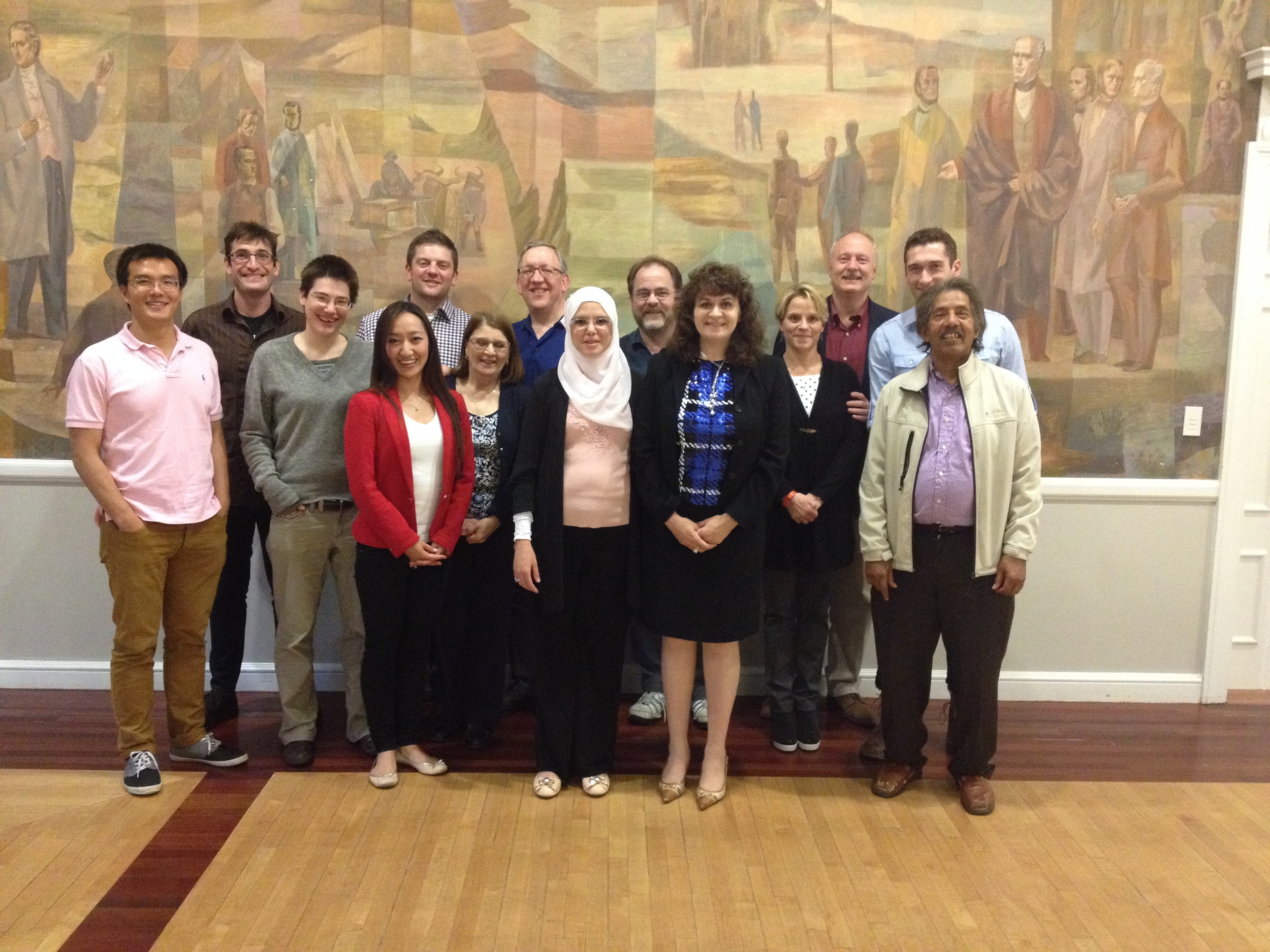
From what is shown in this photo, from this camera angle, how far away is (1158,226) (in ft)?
14.1

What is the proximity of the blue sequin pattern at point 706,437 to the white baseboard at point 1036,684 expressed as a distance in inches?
57.5

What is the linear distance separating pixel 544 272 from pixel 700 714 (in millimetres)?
1794

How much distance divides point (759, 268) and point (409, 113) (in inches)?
63.0

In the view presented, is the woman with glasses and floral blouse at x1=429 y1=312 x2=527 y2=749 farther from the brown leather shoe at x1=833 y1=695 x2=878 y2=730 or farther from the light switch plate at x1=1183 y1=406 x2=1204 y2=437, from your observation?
the light switch plate at x1=1183 y1=406 x2=1204 y2=437

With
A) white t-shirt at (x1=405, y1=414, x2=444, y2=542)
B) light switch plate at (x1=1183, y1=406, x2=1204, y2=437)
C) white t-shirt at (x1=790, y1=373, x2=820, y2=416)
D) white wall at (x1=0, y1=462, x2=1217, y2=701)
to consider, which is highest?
white t-shirt at (x1=790, y1=373, x2=820, y2=416)

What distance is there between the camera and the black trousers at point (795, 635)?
375 centimetres

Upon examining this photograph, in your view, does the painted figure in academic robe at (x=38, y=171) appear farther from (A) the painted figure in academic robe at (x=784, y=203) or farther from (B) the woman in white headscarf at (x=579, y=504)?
(A) the painted figure in academic robe at (x=784, y=203)

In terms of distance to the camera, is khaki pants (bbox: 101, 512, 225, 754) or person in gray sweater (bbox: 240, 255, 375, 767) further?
person in gray sweater (bbox: 240, 255, 375, 767)

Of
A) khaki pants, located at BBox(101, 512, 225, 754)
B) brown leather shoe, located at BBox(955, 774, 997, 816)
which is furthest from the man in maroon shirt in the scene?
khaki pants, located at BBox(101, 512, 225, 754)

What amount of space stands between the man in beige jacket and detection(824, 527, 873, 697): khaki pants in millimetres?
514

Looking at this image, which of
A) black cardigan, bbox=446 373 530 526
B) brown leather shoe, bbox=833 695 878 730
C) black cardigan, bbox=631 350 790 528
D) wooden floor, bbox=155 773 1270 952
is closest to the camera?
wooden floor, bbox=155 773 1270 952

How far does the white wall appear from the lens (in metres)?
4.36

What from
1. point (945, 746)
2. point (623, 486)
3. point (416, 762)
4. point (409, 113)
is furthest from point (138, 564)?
point (945, 746)

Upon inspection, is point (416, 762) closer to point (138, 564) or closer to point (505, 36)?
point (138, 564)
